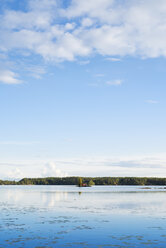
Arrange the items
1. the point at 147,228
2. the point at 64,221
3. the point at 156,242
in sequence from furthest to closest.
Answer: the point at 64,221
the point at 147,228
the point at 156,242

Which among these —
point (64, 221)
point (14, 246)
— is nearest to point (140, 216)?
point (64, 221)

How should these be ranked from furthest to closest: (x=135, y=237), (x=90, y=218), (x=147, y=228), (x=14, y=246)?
(x=90, y=218) < (x=147, y=228) < (x=135, y=237) < (x=14, y=246)

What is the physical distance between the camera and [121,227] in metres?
35.1

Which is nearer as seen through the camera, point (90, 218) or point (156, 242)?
point (156, 242)

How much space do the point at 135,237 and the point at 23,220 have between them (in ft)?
53.9

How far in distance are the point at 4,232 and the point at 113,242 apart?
11.4 m

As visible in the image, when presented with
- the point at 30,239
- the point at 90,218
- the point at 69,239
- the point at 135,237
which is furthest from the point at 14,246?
the point at 90,218

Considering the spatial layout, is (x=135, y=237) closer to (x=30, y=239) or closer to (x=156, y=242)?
(x=156, y=242)

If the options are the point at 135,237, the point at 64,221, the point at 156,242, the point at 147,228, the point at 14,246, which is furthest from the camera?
the point at 64,221

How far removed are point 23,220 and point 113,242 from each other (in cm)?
1649

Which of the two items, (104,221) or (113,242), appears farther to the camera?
(104,221)

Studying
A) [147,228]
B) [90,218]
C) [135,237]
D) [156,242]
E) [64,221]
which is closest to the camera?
[156,242]

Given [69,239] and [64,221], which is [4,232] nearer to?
[69,239]

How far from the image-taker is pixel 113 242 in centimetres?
2700
